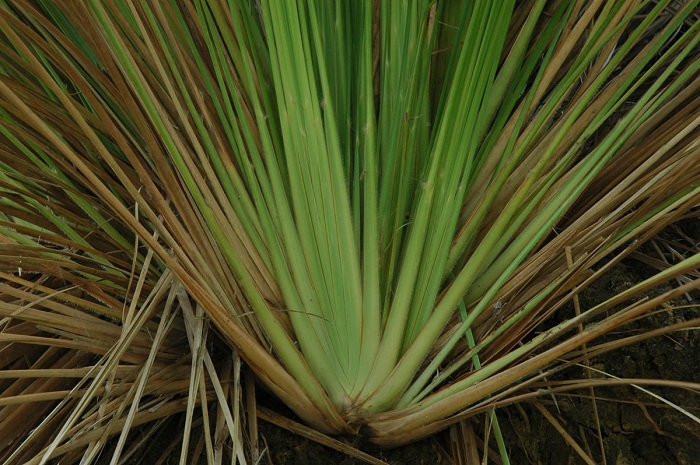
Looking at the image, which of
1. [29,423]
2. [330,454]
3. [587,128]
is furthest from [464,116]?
[29,423]

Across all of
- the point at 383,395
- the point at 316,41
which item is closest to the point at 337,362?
the point at 383,395

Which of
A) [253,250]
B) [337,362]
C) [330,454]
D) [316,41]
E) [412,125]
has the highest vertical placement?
[316,41]

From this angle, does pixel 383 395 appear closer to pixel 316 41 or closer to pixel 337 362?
pixel 337 362

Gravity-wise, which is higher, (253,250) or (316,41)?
(316,41)

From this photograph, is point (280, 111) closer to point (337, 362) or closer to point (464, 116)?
point (464, 116)

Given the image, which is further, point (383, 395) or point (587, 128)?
point (587, 128)

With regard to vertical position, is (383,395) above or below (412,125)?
below

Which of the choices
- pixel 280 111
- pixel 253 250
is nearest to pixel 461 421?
pixel 253 250

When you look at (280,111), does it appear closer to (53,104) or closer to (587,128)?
(53,104)
